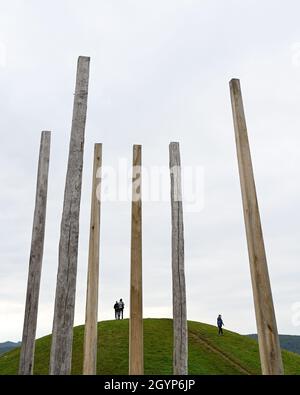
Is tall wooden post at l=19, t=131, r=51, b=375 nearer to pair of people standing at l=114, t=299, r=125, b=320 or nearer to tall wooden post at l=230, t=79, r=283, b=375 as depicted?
tall wooden post at l=230, t=79, r=283, b=375

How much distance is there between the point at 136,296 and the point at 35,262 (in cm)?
221

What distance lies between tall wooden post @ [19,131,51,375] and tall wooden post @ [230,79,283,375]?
4425 millimetres

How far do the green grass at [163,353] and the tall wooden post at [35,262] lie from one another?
15.0 metres

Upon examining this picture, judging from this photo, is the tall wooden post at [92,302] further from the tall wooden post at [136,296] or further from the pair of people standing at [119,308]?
the pair of people standing at [119,308]

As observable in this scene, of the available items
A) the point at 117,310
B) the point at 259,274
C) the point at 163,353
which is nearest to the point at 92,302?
the point at 259,274

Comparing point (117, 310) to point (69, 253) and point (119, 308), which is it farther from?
point (69, 253)

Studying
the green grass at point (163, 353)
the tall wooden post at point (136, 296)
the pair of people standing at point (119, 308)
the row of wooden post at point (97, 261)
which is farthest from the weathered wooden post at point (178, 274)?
the pair of people standing at point (119, 308)

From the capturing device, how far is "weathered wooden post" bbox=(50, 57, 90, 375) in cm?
599

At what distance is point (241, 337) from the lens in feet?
112

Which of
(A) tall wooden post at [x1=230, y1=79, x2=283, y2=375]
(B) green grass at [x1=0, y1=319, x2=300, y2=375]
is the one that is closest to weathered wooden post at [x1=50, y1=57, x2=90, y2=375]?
(A) tall wooden post at [x1=230, y1=79, x2=283, y2=375]
